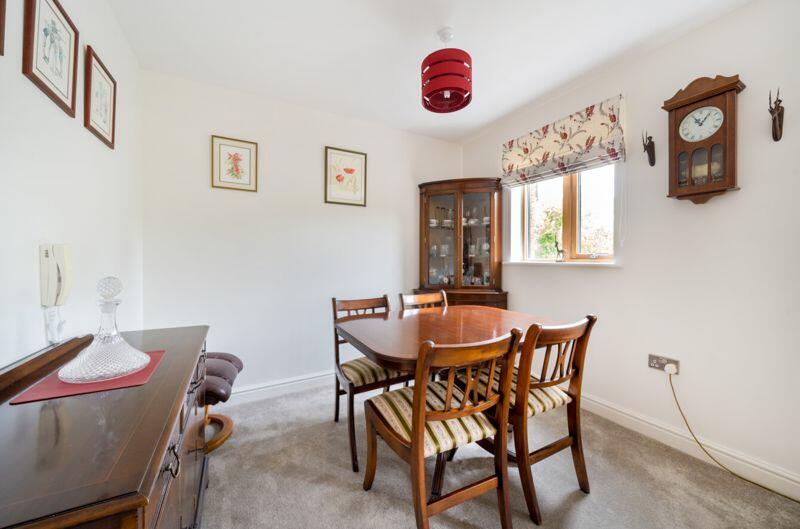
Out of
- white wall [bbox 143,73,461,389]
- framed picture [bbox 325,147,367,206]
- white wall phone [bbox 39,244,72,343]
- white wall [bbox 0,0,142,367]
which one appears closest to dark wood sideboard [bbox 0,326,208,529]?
white wall phone [bbox 39,244,72,343]

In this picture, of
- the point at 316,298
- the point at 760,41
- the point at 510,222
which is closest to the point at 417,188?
the point at 510,222

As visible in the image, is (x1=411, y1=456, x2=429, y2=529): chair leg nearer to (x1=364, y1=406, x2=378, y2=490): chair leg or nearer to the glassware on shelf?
(x1=364, y1=406, x2=378, y2=490): chair leg

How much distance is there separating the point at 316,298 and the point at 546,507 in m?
2.17

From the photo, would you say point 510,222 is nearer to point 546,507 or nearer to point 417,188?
point 417,188

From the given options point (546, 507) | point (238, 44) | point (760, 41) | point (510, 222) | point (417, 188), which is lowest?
point (546, 507)

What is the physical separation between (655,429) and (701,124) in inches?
73.3

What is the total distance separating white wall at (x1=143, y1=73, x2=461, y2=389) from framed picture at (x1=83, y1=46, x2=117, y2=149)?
61 cm

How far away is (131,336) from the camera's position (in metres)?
1.35

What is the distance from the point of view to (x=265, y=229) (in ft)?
8.70

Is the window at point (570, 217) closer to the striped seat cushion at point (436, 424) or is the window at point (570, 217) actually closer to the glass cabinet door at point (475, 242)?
the glass cabinet door at point (475, 242)

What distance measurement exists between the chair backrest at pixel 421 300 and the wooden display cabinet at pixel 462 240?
0.51 metres

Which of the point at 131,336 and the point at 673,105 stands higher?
the point at 673,105

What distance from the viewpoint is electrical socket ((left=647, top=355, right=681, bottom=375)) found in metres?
1.95

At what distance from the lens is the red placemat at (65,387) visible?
764mm
